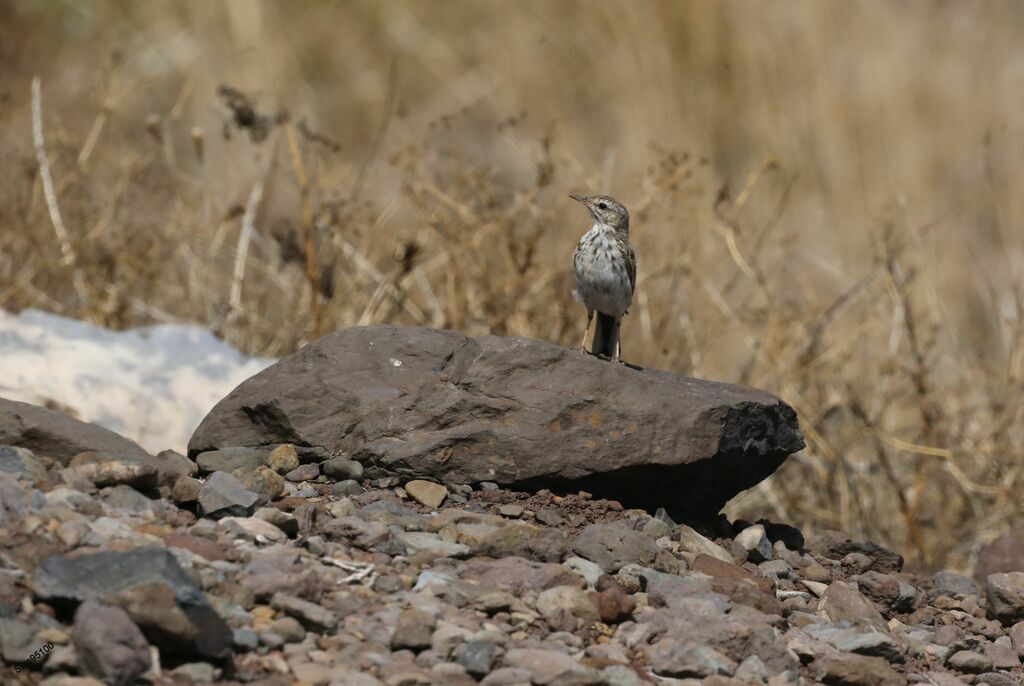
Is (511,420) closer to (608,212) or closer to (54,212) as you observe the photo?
(608,212)

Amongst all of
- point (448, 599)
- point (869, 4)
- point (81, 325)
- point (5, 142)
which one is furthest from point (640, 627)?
point (869, 4)

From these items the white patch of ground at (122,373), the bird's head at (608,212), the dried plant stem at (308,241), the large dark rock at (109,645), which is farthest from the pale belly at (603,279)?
the large dark rock at (109,645)

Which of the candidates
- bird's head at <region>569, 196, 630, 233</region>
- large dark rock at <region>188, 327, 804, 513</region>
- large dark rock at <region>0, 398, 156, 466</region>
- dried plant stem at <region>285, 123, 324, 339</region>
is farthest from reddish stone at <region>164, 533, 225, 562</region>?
dried plant stem at <region>285, 123, 324, 339</region>

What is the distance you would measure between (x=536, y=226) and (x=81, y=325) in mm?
2518

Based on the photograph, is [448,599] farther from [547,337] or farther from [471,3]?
[471,3]

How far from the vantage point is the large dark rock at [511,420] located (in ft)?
17.5

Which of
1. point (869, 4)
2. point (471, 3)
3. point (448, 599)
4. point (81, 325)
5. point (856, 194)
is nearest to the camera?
point (448, 599)

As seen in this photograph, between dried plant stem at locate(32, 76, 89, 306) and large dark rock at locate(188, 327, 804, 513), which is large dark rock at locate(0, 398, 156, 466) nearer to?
large dark rock at locate(188, 327, 804, 513)

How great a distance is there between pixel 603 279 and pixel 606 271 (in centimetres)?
4

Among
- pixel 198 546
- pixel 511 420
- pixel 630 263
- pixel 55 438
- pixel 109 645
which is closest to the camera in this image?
pixel 109 645

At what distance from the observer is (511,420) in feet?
17.7

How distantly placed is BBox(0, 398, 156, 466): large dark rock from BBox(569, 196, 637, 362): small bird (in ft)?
7.42

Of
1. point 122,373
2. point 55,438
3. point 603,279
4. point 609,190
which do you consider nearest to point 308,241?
point 122,373

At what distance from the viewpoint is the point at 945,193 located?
13719 millimetres
